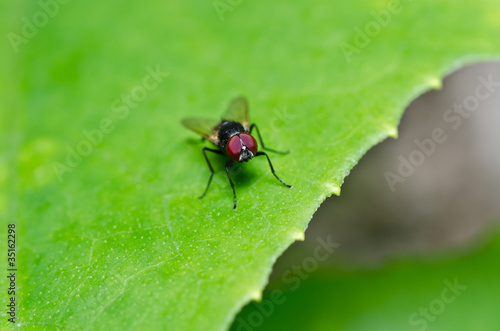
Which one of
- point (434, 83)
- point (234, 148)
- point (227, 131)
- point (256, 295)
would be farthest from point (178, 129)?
point (434, 83)

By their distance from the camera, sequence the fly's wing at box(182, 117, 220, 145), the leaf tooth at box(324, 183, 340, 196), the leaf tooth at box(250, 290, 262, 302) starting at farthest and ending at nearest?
the fly's wing at box(182, 117, 220, 145), the leaf tooth at box(324, 183, 340, 196), the leaf tooth at box(250, 290, 262, 302)

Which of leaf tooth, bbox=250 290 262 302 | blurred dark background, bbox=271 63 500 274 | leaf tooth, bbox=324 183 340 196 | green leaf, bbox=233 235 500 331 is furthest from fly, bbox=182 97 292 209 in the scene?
blurred dark background, bbox=271 63 500 274

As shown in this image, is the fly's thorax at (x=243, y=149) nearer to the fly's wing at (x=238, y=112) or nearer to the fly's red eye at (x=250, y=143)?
the fly's red eye at (x=250, y=143)

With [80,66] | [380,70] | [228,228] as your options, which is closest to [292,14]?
[380,70]

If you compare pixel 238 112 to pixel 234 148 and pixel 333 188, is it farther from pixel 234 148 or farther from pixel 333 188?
pixel 333 188

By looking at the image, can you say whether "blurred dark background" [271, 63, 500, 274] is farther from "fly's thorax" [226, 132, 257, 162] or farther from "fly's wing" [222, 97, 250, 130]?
"fly's thorax" [226, 132, 257, 162]

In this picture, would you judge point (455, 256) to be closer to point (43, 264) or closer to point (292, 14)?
point (292, 14)

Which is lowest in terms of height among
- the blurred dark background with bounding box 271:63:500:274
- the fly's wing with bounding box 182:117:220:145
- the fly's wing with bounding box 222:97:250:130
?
the blurred dark background with bounding box 271:63:500:274
